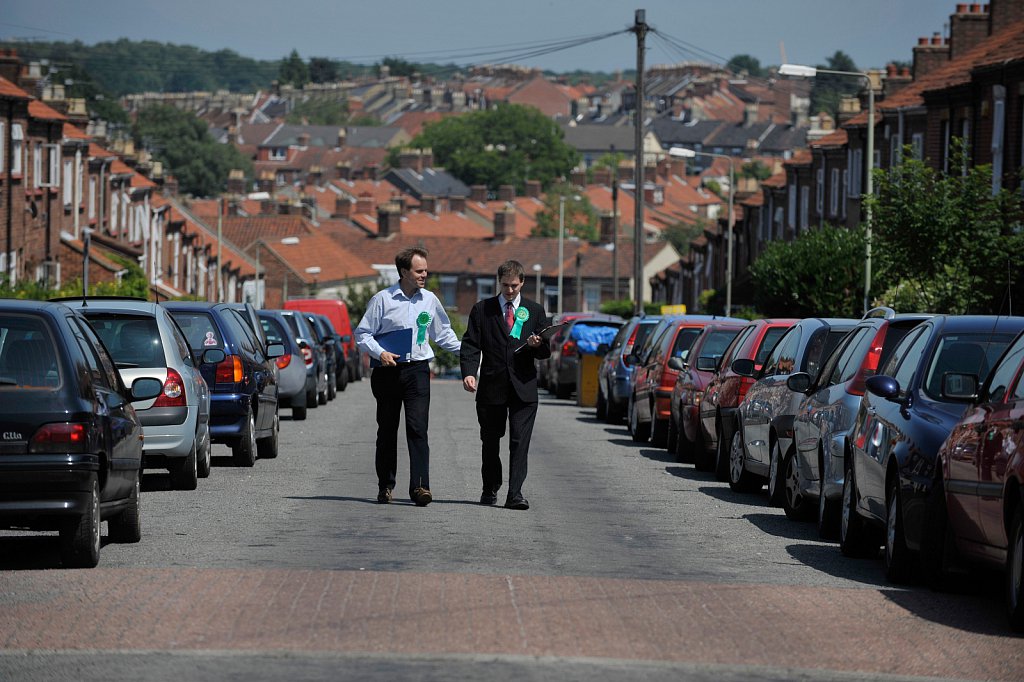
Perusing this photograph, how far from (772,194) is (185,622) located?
52889 millimetres

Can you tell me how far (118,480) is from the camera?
10664 mm

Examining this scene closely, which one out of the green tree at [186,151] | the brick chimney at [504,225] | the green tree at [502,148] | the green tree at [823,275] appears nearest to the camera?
the green tree at [823,275]

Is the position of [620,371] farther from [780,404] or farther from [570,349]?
[780,404]

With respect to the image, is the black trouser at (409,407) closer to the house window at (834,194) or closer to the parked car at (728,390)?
the parked car at (728,390)

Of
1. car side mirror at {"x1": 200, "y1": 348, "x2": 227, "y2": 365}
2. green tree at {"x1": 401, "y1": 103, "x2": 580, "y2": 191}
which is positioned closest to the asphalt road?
car side mirror at {"x1": 200, "y1": 348, "x2": 227, "y2": 365}

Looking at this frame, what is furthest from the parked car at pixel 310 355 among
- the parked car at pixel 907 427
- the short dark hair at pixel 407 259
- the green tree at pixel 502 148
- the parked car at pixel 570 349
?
the green tree at pixel 502 148

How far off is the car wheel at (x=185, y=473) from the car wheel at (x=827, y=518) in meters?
5.38

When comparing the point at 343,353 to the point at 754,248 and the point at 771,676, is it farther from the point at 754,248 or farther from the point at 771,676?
the point at 771,676

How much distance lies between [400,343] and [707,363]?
6.44 m

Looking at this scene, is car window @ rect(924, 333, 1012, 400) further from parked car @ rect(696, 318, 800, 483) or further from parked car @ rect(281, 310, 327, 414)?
parked car @ rect(281, 310, 327, 414)

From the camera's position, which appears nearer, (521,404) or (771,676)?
(771,676)

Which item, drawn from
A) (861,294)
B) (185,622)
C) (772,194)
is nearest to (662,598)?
(185,622)

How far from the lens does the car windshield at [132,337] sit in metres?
14.9

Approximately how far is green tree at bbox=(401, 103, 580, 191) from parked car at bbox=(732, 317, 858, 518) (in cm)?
15476
